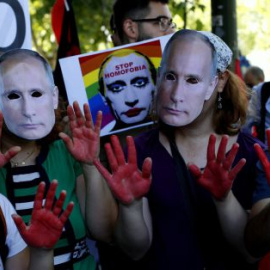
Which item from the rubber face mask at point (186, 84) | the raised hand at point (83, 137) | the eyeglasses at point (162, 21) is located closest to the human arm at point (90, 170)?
the raised hand at point (83, 137)

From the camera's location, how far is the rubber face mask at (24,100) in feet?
8.18

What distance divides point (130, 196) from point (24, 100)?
63 centimetres

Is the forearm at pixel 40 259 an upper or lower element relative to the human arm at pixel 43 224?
lower

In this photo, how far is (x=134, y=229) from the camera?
7.88 feet

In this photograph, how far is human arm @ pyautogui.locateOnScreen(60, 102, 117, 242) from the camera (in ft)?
8.07

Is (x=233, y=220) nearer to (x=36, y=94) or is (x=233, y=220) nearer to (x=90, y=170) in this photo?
(x=90, y=170)

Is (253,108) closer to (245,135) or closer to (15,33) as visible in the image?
(245,135)

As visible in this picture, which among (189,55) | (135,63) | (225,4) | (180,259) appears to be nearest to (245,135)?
(189,55)

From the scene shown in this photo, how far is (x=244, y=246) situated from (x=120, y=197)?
1.87ft

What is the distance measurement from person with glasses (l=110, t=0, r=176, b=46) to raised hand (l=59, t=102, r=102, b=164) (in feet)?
4.17

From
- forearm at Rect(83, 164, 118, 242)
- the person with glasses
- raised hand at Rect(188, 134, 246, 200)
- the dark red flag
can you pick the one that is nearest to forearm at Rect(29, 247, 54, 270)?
forearm at Rect(83, 164, 118, 242)

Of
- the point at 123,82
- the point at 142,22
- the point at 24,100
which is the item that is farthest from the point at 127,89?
the point at 24,100

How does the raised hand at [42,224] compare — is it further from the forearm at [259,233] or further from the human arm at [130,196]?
the forearm at [259,233]

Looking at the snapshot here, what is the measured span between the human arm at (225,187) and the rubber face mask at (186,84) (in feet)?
1.09
